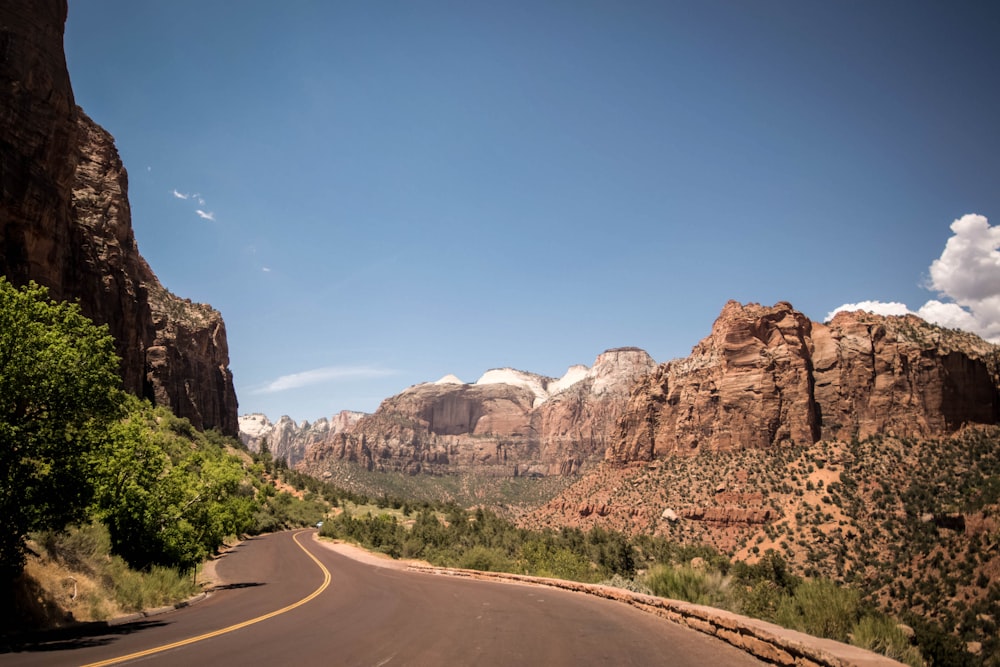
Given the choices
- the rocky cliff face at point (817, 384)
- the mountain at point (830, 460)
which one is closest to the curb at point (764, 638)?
the mountain at point (830, 460)

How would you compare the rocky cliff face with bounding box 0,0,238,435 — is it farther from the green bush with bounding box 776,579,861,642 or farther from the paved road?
the green bush with bounding box 776,579,861,642

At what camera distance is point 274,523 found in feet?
198

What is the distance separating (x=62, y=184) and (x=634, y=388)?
10761 centimetres

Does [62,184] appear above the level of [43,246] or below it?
above

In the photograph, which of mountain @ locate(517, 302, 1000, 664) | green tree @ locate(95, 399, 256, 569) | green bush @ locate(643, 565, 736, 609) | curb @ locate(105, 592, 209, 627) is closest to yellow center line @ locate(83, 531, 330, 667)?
curb @ locate(105, 592, 209, 627)

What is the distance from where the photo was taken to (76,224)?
166 feet

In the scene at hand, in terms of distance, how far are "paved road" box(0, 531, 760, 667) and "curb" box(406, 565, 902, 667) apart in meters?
0.30

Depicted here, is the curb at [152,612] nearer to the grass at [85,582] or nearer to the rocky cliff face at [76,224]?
the grass at [85,582]

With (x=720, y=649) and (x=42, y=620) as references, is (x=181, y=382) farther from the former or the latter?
(x=720, y=649)

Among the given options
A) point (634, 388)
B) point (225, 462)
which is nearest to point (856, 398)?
point (634, 388)

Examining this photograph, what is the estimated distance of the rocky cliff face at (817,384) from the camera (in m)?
72.8

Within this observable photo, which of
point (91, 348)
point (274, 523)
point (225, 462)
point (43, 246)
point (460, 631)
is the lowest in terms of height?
point (274, 523)

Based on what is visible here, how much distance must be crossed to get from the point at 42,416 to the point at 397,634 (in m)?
8.53

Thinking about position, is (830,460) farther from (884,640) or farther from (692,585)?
(884,640)
